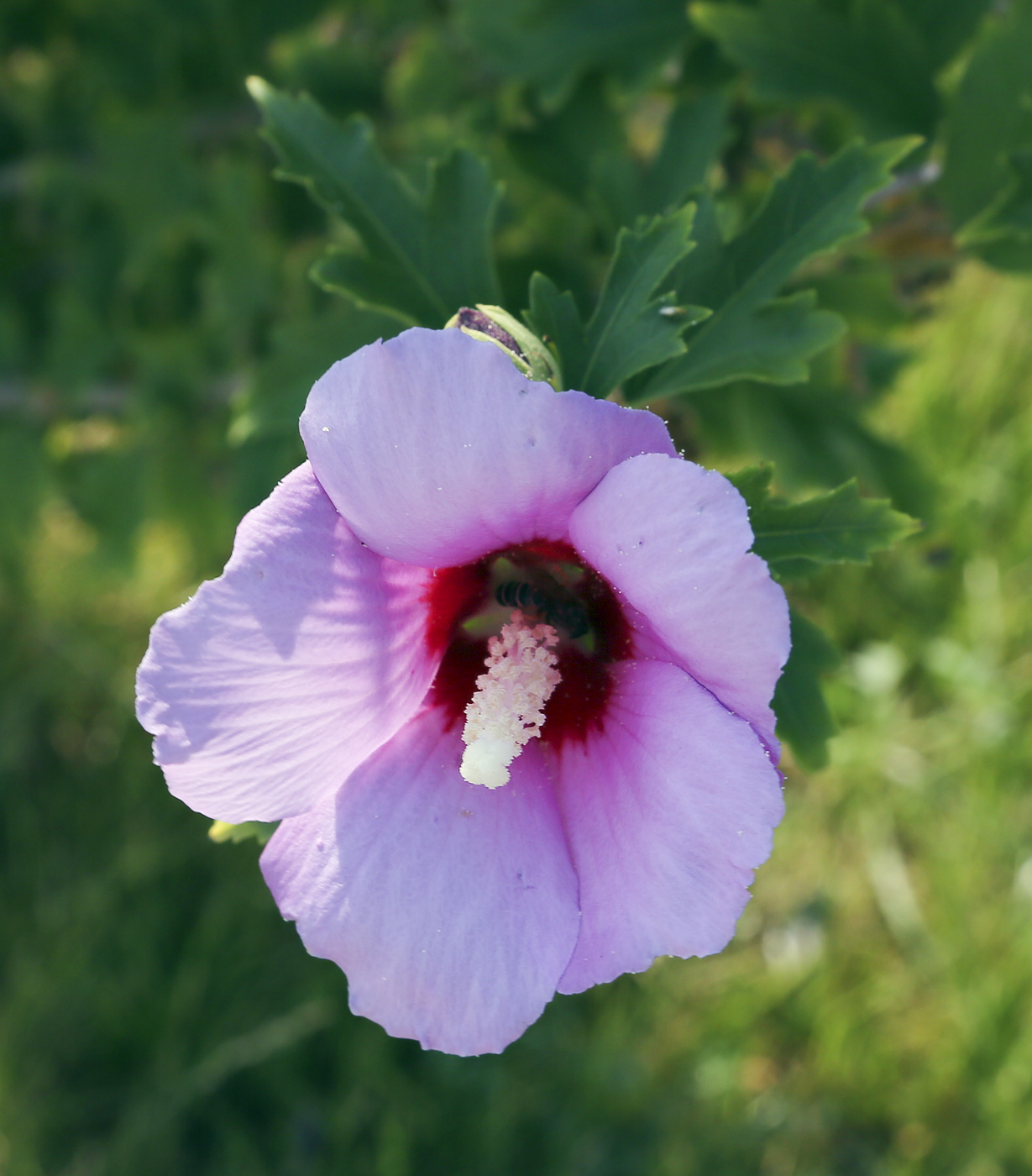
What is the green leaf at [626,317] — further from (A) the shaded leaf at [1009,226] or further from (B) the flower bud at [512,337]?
(A) the shaded leaf at [1009,226]

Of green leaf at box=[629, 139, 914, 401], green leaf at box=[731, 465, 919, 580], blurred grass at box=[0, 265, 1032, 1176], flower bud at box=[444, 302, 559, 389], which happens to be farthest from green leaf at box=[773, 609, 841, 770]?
blurred grass at box=[0, 265, 1032, 1176]

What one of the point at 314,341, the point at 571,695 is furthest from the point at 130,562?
the point at 571,695

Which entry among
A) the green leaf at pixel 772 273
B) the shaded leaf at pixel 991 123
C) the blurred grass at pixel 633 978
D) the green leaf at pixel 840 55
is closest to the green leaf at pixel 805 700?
the green leaf at pixel 772 273

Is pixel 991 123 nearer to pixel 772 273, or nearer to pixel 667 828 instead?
pixel 772 273

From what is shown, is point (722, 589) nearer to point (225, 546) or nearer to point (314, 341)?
point (314, 341)

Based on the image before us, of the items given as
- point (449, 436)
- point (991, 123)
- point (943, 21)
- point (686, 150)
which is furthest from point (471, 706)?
point (943, 21)

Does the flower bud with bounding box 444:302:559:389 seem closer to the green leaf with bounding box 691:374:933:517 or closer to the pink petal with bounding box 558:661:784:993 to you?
the pink petal with bounding box 558:661:784:993
